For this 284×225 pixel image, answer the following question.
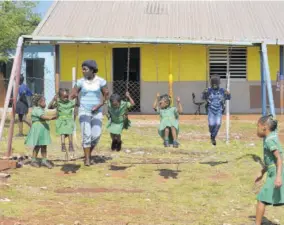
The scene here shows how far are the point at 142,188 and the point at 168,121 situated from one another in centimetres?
198

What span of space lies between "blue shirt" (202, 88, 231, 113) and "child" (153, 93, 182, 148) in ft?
2.41

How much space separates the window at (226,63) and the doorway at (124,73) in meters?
2.81

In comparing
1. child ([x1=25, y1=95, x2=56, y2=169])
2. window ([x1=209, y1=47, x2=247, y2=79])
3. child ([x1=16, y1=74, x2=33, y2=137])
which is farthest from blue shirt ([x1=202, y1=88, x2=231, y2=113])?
window ([x1=209, y1=47, x2=247, y2=79])

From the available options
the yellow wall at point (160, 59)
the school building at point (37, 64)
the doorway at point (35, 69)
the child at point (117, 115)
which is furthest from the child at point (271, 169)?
the doorway at point (35, 69)

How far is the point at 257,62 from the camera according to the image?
19.5m

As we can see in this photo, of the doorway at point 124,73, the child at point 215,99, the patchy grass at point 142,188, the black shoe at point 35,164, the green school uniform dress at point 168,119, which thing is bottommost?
the patchy grass at point 142,188

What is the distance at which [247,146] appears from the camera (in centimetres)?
1185

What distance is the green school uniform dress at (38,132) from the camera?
8750mm

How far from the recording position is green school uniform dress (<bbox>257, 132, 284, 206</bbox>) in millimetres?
5473

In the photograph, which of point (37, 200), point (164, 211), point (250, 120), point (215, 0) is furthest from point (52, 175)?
point (215, 0)

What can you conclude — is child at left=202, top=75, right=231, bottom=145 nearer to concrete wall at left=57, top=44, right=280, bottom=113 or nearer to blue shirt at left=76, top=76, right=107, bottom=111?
blue shirt at left=76, top=76, right=107, bottom=111

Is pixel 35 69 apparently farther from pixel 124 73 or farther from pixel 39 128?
pixel 39 128

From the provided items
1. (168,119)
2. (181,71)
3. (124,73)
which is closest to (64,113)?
(168,119)

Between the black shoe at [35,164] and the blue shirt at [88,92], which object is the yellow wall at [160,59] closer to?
the black shoe at [35,164]
